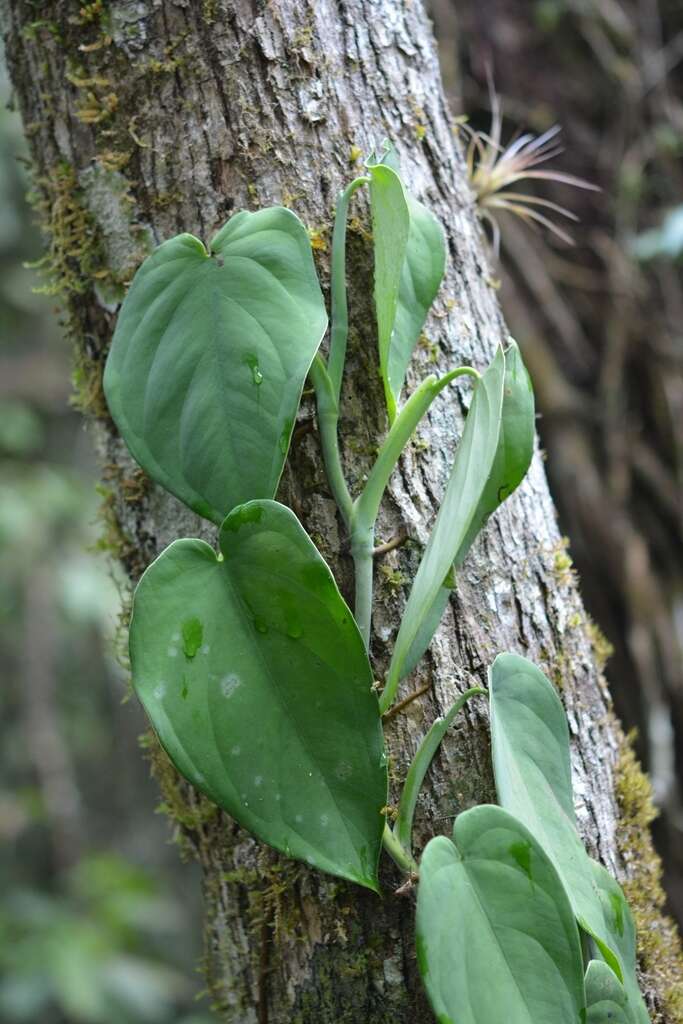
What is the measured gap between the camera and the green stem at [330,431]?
0.62 meters

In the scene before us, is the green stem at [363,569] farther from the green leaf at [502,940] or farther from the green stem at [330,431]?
the green leaf at [502,940]

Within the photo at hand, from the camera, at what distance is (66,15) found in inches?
28.4

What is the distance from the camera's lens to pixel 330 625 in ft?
1.74

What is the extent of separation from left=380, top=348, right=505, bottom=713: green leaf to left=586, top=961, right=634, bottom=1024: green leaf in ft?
0.70

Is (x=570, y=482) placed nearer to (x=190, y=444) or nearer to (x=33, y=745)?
(x=190, y=444)

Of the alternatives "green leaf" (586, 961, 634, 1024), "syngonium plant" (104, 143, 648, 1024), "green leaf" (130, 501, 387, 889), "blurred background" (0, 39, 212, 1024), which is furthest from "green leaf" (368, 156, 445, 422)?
"blurred background" (0, 39, 212, 1024)

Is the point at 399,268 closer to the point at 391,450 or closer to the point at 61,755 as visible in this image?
the point at 391,450

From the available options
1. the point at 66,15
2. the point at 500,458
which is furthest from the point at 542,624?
the point at 66,15

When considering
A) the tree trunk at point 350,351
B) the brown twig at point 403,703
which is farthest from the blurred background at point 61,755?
the brown twig at point 403,703

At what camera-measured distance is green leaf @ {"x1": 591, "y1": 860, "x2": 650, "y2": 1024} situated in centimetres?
61

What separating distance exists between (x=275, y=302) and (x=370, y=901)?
0.41 m

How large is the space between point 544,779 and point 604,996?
5.4 inches

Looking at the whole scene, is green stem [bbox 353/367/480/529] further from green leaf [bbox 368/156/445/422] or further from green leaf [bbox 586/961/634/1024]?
green leaf [bbox 586/961/634/1024]

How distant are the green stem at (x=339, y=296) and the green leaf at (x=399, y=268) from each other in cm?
2
